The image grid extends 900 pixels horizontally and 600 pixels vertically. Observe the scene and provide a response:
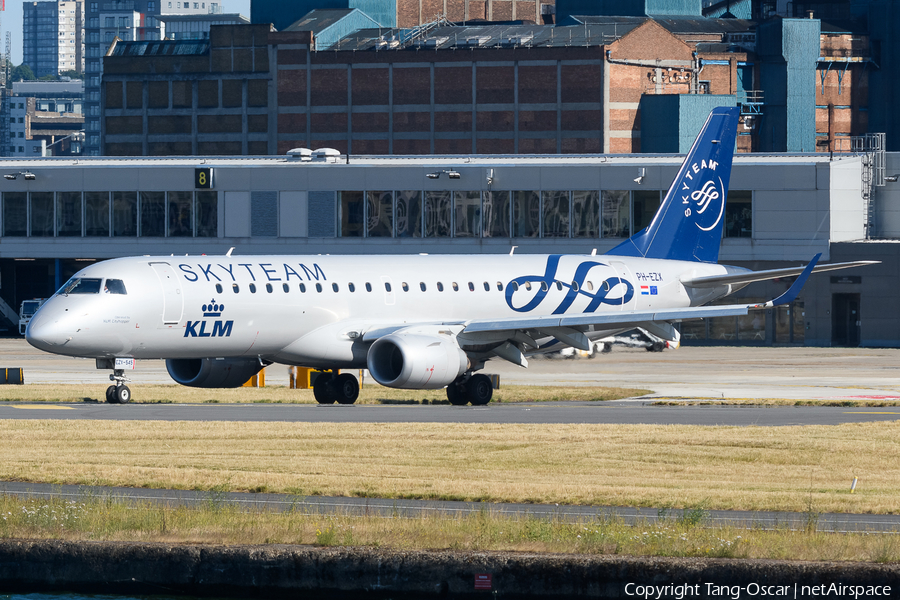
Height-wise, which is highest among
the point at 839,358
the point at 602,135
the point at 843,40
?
the point at 843,40

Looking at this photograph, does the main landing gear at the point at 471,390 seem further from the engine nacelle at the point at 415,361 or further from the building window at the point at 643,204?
the building window at the point at 643,204

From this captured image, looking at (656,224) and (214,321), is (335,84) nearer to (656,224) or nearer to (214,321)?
(656,224)

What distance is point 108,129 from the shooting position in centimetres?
13712

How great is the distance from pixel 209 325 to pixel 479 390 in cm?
777

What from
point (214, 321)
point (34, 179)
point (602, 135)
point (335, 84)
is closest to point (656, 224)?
point (214, 321)

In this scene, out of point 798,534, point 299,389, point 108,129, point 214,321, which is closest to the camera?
point 798,534

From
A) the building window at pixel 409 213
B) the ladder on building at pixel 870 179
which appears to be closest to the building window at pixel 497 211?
the building window at pixel 409 213

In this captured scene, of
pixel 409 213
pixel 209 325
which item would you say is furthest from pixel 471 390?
pixel 409 213

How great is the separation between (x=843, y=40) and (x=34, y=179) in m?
76.8

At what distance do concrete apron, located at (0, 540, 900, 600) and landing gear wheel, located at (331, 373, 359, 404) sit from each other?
72.8 feet

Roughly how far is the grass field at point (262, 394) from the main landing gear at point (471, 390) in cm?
121

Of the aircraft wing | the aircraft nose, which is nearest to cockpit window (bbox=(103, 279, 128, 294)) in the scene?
the aircraft nose

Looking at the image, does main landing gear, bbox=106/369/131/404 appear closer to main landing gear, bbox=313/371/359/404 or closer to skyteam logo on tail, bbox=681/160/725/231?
main landing gear, bbox=313/371/359/404

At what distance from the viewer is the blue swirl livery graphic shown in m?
41.1
